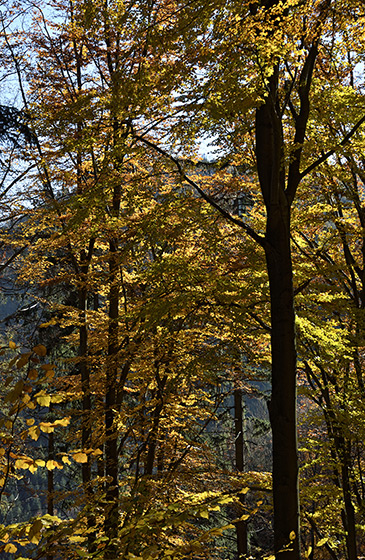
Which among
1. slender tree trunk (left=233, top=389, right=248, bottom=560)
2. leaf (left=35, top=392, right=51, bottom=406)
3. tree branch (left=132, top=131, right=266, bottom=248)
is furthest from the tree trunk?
slender tree trunk (left=233, top=389, right=248, bottom=560)

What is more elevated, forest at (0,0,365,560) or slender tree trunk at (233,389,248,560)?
forest at (0,0,365,560)

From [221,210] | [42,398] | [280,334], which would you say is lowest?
[42,398]

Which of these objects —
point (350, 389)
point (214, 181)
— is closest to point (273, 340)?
point (350, 389)

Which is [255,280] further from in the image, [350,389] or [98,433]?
[98,433]

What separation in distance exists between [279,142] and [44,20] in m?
7.56

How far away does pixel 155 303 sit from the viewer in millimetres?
4812

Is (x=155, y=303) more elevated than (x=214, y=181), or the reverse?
(x=214, y=181)

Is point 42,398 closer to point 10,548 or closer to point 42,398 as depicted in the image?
point 42,398

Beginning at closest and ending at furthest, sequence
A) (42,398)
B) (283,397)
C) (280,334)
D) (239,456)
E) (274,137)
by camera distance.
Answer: (42,398)
(283,397)
(280,334)
(274,137)
(239,456)

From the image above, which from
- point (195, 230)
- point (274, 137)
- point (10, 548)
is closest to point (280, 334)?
point (274, 137)

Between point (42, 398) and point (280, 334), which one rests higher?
point (280, 334)

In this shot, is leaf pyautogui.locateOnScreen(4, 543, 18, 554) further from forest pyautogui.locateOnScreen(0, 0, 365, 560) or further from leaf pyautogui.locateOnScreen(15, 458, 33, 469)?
leaf pyautogui.locateOnScreen(15, 458, 33, 469)

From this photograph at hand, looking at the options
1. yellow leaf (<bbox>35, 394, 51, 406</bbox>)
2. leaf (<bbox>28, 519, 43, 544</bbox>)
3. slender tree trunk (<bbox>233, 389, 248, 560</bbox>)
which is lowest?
slender tree trunk (<bbox>233, 389, 248, 560</bbox>)

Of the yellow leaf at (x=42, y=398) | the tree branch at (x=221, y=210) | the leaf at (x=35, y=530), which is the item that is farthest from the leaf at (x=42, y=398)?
the tree branch at (x=221, y=210)
